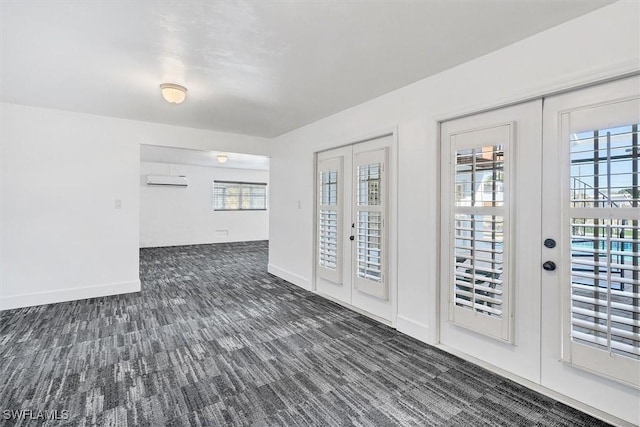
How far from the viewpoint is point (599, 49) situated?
1.86 metres

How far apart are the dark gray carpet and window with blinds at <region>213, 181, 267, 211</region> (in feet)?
20.0

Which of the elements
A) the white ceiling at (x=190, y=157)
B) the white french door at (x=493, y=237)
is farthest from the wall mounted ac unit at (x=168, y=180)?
the white french door at (x=493, y=237)

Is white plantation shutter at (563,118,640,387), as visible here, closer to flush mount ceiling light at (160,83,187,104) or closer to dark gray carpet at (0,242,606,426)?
dark gray carpet at (0,242,606,426)

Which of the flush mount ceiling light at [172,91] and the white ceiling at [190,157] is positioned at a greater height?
the white ceiling at [190,157]

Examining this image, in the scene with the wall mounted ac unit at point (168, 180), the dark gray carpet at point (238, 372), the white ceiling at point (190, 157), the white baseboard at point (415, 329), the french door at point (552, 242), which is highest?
the white ceiling at point (190, 157)

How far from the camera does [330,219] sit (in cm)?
422

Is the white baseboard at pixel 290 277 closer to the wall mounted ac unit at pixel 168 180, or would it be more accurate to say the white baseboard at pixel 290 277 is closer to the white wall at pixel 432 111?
the white wall at pixel 432 111

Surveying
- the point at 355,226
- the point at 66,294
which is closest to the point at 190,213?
the point at 66,294

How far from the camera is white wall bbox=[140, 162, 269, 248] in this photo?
28.4 ft

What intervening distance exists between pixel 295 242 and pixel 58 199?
10.8 ft

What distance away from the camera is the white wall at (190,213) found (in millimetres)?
8664

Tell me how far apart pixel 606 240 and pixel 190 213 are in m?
9.39

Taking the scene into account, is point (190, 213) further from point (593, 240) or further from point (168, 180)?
point (593, 240)

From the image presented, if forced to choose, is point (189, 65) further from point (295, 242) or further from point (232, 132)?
point (295, 242)
